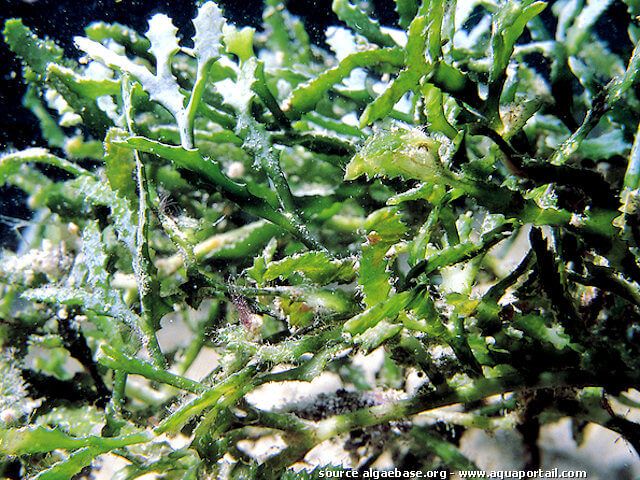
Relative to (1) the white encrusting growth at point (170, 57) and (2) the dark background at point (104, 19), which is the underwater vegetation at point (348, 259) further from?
(2) the dark background at point (104, 19)

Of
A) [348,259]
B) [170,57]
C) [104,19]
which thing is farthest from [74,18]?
[348,259]

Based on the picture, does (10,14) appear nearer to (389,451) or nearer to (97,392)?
(97,392)

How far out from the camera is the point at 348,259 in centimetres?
111

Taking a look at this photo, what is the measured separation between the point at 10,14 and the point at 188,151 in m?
2.66

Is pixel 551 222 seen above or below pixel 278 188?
below

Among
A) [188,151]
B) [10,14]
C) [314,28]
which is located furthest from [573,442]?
[10,14]

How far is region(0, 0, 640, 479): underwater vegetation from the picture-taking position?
98 centimetres

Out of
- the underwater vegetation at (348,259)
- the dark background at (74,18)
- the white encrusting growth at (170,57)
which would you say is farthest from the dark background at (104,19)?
the white encrusting growth at (170,57)

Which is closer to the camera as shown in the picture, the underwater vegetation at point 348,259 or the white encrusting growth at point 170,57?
the underwater vegetation at point 348,259

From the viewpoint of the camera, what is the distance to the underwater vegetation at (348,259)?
0.98 meters

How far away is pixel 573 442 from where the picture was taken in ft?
5.24

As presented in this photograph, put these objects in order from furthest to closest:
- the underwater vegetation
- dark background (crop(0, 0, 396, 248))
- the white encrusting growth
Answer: dark background (crop(0, 0, 396, 248))
the white encrusting growth
the underwater vegetation

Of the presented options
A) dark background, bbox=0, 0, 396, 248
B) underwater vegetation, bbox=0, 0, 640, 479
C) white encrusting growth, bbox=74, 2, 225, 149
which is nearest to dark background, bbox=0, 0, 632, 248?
dark background, bbox=0, 0, 396, 248

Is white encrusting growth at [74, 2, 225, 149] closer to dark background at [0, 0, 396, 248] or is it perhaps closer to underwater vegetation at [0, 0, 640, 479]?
underwater vegetation at [0, 0, 640, 479]
